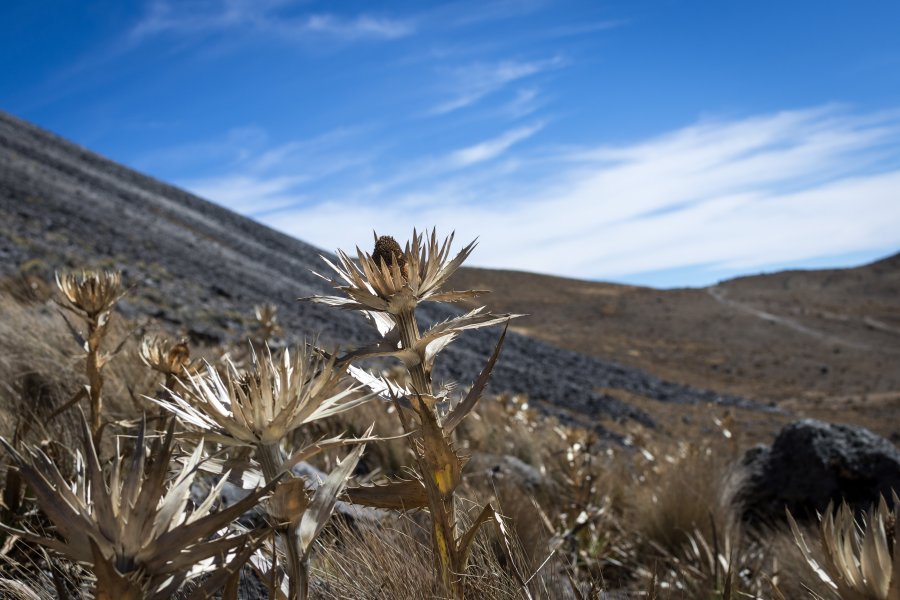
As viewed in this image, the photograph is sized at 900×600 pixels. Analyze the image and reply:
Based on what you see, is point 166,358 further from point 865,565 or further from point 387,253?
point 865,565

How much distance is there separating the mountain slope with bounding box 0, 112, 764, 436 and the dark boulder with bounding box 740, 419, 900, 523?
159 inches

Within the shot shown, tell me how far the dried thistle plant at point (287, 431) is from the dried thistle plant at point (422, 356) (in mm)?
124

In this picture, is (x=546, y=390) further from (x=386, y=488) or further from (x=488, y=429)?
(x=386, y=488)

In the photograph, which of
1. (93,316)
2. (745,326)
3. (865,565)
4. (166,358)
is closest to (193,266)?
(93,316)

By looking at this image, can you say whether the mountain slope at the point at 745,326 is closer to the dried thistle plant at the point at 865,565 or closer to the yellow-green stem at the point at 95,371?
the yellow-green stem at the point at 95,371

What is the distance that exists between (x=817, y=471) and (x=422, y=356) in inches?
193

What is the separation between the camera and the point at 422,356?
→ 4.23 ft

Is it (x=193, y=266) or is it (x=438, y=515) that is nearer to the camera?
(x=438, y=515)

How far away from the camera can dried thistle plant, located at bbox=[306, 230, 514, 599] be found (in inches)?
47.6

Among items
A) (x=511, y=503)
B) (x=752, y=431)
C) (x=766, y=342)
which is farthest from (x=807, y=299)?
(x=511, y=503)

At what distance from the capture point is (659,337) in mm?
38906

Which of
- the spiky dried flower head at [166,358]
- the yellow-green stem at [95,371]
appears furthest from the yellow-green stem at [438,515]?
the yellow-green stem at [95,371]

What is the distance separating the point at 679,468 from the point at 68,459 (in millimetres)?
4440

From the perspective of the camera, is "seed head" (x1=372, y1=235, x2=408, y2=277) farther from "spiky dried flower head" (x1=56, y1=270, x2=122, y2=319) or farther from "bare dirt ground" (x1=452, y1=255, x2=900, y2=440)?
"bare dirt ground" (x1=452, y1=255, x2=900, y2=440)
